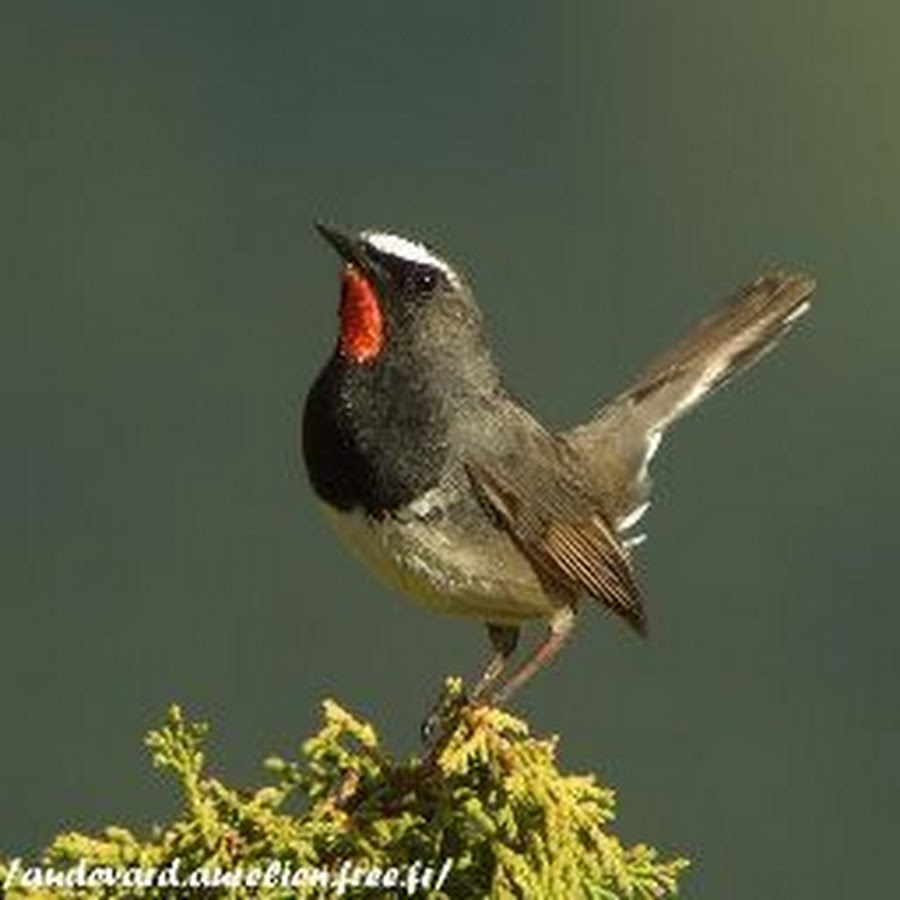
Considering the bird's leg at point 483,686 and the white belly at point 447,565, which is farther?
the white belly at point 447,565

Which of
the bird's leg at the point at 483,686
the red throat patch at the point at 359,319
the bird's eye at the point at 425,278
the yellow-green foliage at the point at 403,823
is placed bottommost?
the yellow-green foliage at the point at 403,823

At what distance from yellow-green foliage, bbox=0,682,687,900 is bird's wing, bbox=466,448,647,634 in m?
0.46

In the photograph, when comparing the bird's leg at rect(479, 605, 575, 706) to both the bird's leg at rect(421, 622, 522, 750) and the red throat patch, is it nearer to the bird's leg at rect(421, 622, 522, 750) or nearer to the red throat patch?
the bird's leg at rect(421, 622, 522, 750)

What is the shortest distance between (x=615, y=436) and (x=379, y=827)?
1282 mm

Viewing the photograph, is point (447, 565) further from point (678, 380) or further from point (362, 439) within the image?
point (678, 380)

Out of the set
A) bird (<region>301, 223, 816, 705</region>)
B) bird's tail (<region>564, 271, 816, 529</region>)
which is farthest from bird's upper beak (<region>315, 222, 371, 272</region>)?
bird's tail (<region>564, 271, 816, 529</region>)

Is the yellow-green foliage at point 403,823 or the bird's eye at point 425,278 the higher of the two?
the bird's eye at point 425,278

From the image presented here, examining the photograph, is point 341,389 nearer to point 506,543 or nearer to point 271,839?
point 506,543

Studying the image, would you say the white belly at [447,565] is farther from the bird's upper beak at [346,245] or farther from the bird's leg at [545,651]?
the bird's upper beak at [346,245]

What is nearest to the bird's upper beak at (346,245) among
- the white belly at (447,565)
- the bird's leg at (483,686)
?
the white belly at (447,565)

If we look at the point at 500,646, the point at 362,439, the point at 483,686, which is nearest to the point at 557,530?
the point at 500,646

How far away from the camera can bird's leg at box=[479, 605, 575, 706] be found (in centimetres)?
259

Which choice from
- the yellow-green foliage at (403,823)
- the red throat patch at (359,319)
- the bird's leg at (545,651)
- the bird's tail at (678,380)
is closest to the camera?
the yellow-green foliage at (403,823)

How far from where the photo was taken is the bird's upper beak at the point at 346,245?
233cm
